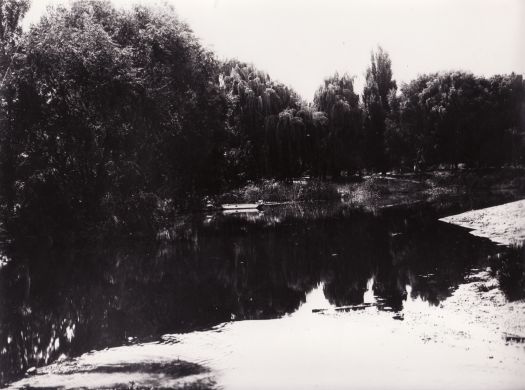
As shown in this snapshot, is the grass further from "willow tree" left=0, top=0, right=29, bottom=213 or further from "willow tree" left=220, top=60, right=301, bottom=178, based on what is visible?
"willow tree" left=0, top=0, right=29, bottom=213

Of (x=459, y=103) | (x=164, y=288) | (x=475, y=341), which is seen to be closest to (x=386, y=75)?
(x=459, y=103)

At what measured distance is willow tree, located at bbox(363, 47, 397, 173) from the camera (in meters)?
50.8

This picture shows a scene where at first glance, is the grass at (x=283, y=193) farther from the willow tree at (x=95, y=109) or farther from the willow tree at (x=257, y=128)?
the willow tree at (x=95, y=109)

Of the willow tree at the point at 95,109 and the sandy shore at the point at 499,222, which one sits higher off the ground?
the willow tree at the point at 95,109

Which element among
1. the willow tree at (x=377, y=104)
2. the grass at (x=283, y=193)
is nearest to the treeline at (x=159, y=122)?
the grass at (x=283, y=193)

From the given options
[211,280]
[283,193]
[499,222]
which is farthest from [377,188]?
[211,280]

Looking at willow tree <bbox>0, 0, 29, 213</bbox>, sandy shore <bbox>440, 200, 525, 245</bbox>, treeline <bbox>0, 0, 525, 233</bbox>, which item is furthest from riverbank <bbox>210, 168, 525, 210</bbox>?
willow tree <bbox>0, 0, 29, 213</bbox>

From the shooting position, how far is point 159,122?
1157 inches

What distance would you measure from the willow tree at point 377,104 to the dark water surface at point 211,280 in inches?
995

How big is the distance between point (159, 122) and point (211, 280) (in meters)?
15.5

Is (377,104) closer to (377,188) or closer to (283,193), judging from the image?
(377,188)

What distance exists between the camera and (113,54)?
24.2 meters

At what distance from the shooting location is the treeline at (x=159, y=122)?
2378 centimetres

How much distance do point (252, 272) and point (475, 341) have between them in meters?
8.89
